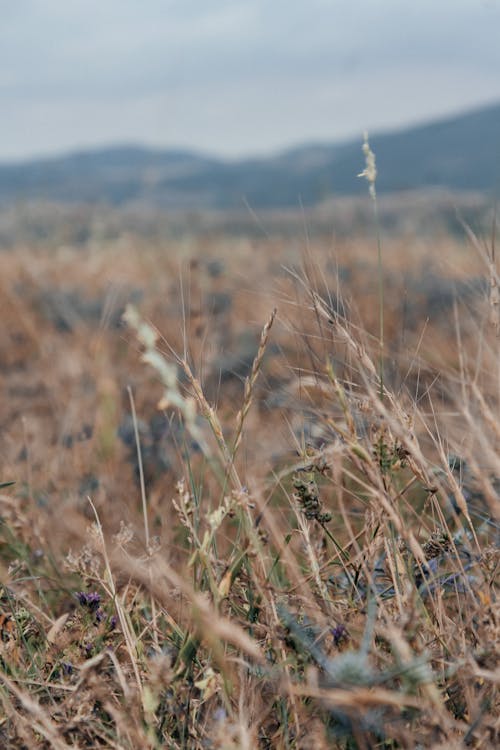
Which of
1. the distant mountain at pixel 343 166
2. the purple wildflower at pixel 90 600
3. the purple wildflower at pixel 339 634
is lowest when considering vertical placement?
the distant mountain at pixel 343 166

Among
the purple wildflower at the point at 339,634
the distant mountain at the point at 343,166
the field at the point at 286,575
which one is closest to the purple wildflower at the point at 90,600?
the field at the point at 286,575

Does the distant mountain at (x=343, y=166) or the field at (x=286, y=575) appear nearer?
the field at (x=286, y=575)

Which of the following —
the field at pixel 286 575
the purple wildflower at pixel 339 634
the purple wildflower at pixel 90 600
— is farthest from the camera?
the purple wildflower at pixel 90 600

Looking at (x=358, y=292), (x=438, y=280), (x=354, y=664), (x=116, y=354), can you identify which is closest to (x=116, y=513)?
(x=354, y=664)

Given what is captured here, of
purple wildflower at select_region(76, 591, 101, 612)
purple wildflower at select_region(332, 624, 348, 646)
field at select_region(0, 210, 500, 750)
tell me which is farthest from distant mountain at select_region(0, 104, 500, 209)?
purple wildflower at select_region(332, 624, 348, 646)

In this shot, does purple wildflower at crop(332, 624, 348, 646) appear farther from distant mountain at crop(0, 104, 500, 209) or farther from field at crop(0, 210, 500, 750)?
distant mountain at crop(0, 104, 500, 209)

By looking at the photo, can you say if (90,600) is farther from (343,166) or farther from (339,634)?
(343,166)

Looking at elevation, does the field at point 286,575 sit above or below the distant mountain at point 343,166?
above

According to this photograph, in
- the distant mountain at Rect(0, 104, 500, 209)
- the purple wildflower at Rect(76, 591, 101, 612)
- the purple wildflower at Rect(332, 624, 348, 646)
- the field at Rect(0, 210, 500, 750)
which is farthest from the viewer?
the distant mountain at Rect(0, 104, 500, 209)

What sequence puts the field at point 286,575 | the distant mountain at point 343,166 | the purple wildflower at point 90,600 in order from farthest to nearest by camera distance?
the distant mountain at point 343,166, the purple wildflower at point 90,600, the field at point 286,575

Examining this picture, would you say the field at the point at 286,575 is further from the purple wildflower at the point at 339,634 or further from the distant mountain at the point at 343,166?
the distant mountain at the point at 343,166

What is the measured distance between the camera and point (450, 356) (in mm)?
3645

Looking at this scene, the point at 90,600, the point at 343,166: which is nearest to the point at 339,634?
the point at 90,600

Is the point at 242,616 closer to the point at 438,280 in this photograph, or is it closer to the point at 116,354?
the point at 116,354
